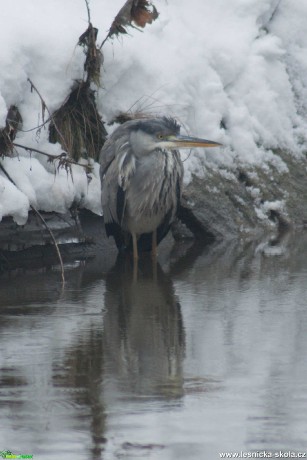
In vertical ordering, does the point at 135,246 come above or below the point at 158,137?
below

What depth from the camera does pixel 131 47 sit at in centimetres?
890

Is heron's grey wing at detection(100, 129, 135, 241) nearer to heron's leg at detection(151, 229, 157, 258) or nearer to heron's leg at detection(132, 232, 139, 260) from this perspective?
heron's leg at detection(132, 232, 139, 260)

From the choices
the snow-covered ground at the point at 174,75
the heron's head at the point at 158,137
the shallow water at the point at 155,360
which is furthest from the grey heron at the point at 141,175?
the shallow water at the point at 155,360

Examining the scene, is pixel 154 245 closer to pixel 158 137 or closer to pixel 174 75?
pixel 158 137

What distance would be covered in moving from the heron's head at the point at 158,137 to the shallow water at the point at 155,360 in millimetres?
905

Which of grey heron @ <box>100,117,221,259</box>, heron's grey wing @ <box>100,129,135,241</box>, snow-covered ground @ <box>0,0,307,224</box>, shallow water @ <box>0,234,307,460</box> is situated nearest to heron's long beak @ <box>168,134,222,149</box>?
grey heron @ <box>100,117,221,259</box>

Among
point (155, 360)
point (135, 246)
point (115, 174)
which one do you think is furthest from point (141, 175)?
point (155, 360)

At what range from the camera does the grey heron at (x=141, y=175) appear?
26.3ft

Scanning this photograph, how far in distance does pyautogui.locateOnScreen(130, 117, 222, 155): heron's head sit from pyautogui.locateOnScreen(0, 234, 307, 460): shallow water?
91 cm

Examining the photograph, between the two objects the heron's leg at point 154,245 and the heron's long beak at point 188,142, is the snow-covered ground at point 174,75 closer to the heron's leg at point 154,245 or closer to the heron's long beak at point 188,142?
the heron's leg at point 154,245

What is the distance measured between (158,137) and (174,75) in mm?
1374

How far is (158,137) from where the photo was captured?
8.05 metres

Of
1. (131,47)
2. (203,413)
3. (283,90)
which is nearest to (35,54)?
(131,47)

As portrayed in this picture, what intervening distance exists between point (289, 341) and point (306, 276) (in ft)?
6.27
